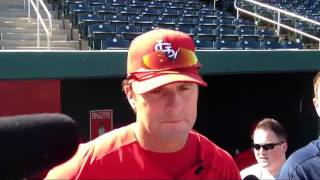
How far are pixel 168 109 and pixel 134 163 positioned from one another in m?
0.23

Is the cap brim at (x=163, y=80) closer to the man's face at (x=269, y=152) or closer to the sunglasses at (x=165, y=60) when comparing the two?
the sunglasses at (x=165, y=60)

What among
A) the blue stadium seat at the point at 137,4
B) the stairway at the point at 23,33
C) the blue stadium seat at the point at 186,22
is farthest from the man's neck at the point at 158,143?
the blue stadium seat at the point at 137,4

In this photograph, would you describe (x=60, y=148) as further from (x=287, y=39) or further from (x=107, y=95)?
(x=287, y=39)

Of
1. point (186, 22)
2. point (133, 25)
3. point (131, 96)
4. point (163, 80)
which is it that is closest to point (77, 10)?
point (133, 25)

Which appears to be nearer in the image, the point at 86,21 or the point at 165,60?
the point at 165,60

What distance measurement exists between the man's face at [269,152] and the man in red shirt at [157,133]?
5.62 ft

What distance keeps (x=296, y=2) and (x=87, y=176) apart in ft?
55.2

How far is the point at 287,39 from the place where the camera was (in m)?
11.7

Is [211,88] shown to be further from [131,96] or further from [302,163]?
[131,96]

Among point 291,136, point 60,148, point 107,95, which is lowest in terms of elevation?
point 291,136

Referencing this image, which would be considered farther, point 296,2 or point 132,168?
Result: point 296,2

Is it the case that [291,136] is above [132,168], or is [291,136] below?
below

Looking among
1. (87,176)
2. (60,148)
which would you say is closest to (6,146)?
(60,148)

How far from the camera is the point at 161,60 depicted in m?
1.57
